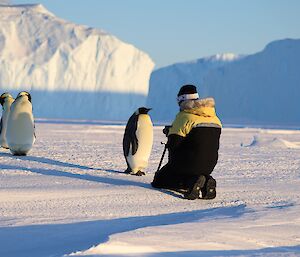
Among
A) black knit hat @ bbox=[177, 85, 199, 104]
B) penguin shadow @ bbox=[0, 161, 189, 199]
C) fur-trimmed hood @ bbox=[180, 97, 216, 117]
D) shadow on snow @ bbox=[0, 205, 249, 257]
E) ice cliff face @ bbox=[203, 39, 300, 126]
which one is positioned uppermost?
ice cliff face @ bbox=[203, 39, 300, 126]

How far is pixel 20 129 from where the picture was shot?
8508mm

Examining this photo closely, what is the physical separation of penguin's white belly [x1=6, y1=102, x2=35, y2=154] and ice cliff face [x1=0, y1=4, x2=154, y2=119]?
44537 millimetres

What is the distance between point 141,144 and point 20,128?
2.37m

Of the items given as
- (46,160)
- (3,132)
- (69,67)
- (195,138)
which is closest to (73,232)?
(195,138)

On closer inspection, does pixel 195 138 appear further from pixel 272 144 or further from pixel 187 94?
pixel 272 144

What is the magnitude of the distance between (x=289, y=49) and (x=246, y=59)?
3.84 meters

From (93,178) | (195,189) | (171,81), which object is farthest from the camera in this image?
(171,81)

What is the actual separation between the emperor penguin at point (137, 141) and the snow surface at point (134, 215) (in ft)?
0.52

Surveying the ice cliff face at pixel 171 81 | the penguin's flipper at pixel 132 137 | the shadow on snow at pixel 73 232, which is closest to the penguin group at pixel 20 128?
the penguin's flipper at pixel 132 137

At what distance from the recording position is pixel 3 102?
9.82m

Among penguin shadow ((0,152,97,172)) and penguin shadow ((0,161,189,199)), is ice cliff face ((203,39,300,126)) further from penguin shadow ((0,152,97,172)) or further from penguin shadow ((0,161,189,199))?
penguin shadow ((0,161,189,199))

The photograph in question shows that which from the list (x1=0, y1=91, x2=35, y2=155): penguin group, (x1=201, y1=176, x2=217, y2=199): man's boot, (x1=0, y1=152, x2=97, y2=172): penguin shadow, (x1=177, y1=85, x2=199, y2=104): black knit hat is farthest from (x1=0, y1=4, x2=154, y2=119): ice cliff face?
(x1=201, y1=176, x2=217, y2=199): man's boot

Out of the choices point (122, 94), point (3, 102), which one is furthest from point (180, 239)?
point (122, 94)

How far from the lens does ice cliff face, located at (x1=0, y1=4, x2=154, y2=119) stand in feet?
174
